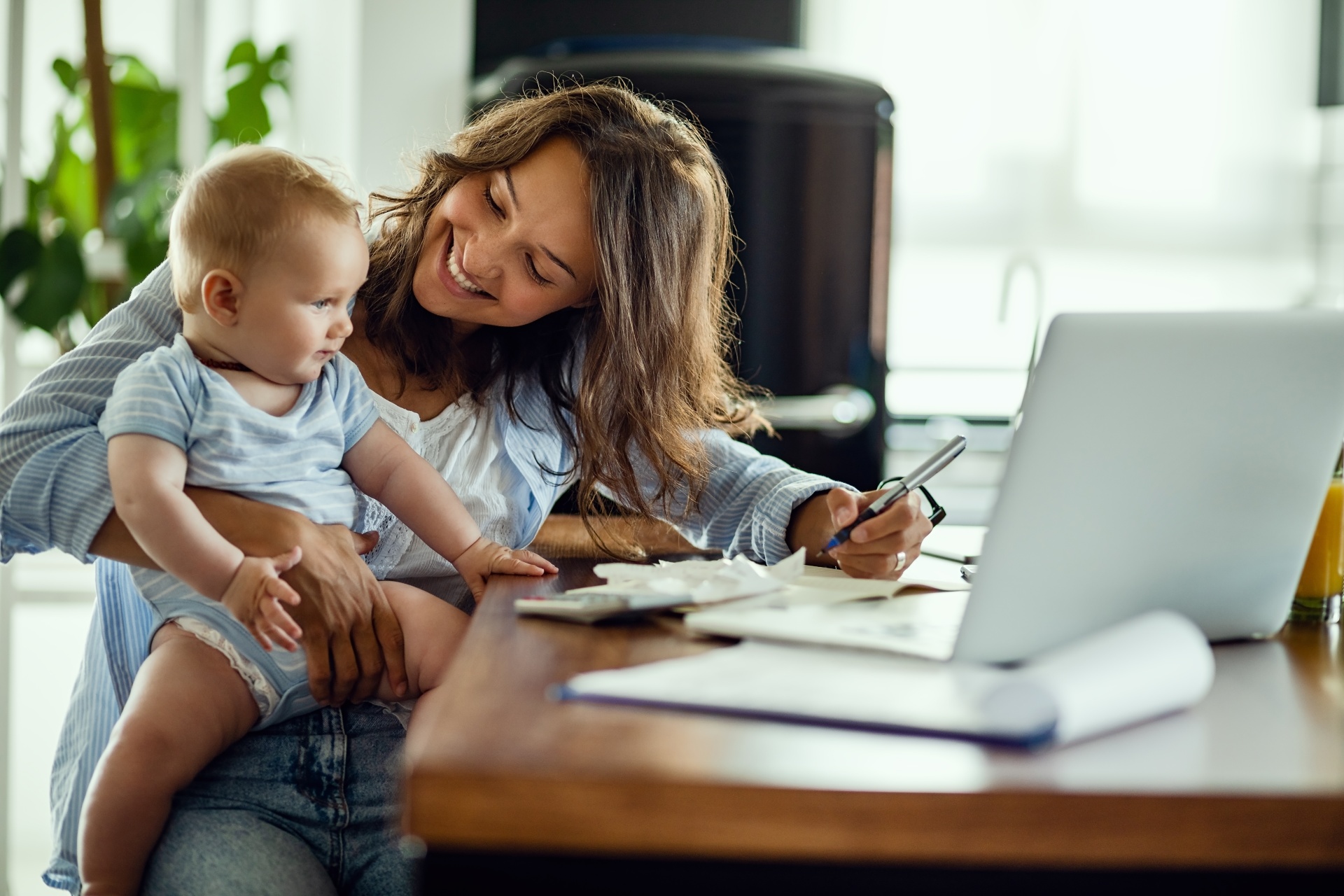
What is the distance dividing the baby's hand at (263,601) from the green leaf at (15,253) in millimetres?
1636

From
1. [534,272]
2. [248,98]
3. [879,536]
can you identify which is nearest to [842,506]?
[879,536]

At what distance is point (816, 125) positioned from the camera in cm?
272

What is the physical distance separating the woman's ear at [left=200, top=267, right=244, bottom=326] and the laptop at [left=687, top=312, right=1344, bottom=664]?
1.78ft

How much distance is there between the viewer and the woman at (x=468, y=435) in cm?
106

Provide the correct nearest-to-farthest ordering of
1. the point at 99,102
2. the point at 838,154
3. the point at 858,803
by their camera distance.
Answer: the point at 858,803 < the point at 99,102 < the point at 838,154

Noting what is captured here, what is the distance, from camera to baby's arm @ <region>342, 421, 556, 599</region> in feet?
3.77

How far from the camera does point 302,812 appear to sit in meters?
1.06

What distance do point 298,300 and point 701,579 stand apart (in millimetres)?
440

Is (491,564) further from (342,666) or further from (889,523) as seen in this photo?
(889,523)

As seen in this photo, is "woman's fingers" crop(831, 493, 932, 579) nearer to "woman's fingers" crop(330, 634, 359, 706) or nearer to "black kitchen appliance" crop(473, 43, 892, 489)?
"woman's fingers" crop(330, 634, 359, 706)

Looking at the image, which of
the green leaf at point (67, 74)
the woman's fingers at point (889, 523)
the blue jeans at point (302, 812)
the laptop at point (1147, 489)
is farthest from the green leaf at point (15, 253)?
the laptop at point (1147, 489)

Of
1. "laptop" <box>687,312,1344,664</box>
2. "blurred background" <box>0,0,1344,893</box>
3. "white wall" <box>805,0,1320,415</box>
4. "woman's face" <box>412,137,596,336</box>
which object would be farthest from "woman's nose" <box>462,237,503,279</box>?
"white wall" <box>805,0,1320,415</box>

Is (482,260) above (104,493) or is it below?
above

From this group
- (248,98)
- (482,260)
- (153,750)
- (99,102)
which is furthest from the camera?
(248,98)
